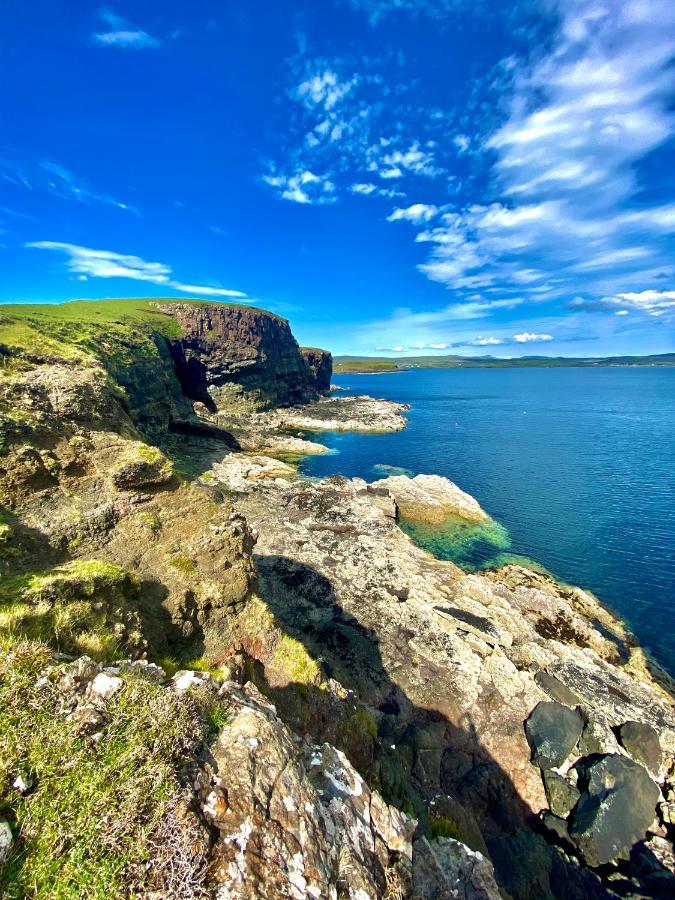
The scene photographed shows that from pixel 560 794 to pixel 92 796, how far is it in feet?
60.3

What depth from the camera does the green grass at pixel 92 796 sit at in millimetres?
3814

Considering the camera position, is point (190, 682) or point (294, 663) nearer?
point (190, 682)

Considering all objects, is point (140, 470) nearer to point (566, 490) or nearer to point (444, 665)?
point (444, 665)

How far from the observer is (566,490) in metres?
52.5

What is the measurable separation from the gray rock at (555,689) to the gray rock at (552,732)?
2.33ft

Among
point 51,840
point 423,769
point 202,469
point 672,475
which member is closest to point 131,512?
point 51,840

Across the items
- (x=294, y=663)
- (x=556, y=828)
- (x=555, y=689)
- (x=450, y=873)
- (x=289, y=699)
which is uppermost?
(x=294, y=663)

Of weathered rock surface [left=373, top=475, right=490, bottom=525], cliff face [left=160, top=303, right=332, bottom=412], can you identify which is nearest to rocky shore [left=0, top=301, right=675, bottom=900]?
weathered rock surface [left=373, top=475, right=490, bottom=525]

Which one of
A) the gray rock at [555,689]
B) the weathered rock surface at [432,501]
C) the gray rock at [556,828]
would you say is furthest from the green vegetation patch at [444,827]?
the weathered rock surface at [432,501]

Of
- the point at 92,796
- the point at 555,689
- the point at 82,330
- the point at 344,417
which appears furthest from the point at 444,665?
the point at 344,417

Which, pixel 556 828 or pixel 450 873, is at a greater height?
pixel 450 873

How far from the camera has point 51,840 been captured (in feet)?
12.7

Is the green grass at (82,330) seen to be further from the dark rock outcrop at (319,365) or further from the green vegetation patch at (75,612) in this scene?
the dark rock outcrop at (319,365)

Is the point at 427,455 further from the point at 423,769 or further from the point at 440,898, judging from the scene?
the point at 440,898
